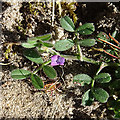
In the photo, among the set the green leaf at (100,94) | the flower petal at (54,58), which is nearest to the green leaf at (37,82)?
the flower petal at (54,58)

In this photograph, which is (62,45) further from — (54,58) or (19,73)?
(19,73)

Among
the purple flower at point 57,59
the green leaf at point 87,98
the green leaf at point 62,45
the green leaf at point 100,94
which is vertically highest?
the green leaf at point 62,45

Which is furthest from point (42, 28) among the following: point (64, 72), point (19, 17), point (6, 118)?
point (6, 118)

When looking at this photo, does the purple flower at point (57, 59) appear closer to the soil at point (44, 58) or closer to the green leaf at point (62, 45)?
the green leaf at point (62, 45)

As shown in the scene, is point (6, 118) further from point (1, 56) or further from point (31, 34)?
point (31, 34)

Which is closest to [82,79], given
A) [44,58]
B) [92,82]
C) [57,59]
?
[92,82]

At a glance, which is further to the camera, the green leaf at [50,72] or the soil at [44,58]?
the soil at [44,58]
